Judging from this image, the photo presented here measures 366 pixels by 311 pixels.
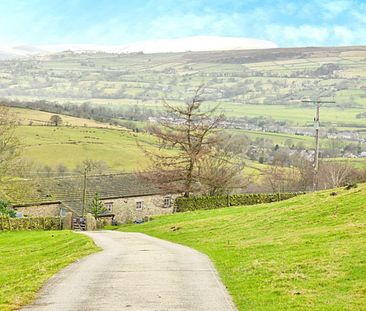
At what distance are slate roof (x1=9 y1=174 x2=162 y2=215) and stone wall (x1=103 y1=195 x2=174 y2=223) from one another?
63cm

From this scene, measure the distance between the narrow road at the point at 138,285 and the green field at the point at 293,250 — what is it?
2.36 ft

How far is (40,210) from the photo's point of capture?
74.7 m

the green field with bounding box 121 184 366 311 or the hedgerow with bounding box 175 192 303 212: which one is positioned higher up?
the green field with bounding box 121 184 366 311

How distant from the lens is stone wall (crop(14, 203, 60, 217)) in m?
72.9

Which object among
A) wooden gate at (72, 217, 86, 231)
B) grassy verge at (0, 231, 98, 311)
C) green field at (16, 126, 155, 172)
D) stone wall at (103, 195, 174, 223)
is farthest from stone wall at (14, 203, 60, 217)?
green field at (16, 126, 155, 172)

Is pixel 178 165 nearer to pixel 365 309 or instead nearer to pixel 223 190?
pixel 223 190

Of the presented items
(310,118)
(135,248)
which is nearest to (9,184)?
(135,248)

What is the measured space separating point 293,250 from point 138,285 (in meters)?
6.61

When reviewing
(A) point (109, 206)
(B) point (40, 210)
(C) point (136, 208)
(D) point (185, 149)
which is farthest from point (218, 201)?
(B) point (40, 210)

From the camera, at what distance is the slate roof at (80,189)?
77.1 m

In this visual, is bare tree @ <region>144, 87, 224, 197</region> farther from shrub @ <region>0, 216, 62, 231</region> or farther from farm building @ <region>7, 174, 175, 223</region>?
farm building @ <region>7, 174, 175, 223</region>

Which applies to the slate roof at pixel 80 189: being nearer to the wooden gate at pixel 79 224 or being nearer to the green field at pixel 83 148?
the wooden gate at pixel 79 224

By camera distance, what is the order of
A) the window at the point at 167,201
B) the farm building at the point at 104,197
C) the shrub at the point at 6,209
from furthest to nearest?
the window at the point at 167,201 < the farm building at the point at 104,197 < the shrub at the point at 6,209

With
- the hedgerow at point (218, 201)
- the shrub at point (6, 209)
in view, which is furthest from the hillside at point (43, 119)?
the hedgerow at point (218, 201)
